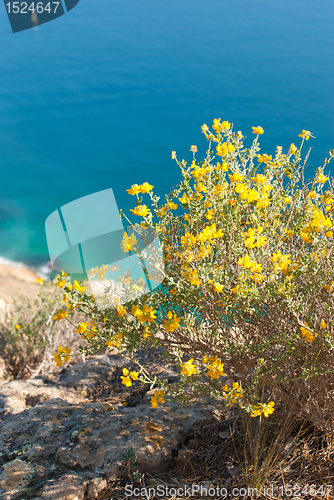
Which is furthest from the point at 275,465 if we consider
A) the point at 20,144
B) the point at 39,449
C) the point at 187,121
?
the point at 20,144

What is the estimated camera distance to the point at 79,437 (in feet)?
7.32

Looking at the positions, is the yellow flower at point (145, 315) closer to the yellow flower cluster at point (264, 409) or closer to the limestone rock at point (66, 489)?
the yellow flower cluster at point (264, 409)

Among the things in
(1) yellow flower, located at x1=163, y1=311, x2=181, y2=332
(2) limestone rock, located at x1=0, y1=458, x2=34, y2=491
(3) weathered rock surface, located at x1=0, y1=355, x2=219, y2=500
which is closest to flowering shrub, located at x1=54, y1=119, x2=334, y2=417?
(1) yellow flower, located at x1=163, y1=311, x2=181, y2=332

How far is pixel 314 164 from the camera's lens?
9109mm

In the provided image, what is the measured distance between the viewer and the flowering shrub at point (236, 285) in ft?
5.24

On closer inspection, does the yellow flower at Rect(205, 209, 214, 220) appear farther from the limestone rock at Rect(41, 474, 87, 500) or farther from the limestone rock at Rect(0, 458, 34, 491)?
the limestone rock at Rect(0, 458, 34, 491)

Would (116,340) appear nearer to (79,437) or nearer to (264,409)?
(264,409)

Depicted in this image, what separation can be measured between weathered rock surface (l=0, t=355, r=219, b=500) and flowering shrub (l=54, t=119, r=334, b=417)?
1.65 feet

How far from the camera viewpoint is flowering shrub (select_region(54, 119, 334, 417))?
1.60 m

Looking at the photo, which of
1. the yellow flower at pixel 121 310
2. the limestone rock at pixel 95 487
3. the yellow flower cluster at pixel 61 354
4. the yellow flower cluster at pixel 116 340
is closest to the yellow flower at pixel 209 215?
the yellow flower at pixel 121 310

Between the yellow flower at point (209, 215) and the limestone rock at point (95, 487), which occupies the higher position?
the yellow flower at point (209, 215)

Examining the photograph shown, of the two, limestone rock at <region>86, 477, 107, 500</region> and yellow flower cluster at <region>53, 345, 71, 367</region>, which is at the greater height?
yellow flower cluster at <region>53, 345, 71, 367</region>

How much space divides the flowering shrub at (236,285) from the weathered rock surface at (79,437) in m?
0.50

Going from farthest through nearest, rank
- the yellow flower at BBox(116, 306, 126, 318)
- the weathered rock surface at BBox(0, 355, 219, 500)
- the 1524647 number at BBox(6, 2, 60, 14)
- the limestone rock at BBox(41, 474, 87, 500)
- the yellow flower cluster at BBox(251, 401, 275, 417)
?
the 1524647 number at BBox(6, 2, 60, 14)
the weathered rock surface at BBox(0, 355, 219, 500)
the limestone rock at BBox(41, 474, 87, 500)
the yellow flower at BBox(116, 306, 126, 318)
the yellow flower cluster at BBox(251, 401, 275, 417)
